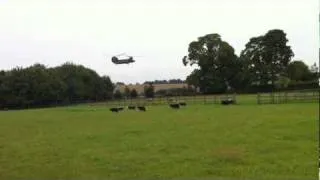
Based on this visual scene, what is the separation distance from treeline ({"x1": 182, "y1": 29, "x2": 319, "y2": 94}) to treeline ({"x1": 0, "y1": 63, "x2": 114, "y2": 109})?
2057 centimetres

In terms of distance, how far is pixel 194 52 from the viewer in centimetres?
10856

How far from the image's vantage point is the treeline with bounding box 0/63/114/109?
101 metres

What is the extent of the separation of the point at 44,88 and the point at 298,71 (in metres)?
46.3

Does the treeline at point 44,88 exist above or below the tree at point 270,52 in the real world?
below

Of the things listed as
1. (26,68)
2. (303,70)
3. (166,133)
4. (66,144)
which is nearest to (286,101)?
(166,133)

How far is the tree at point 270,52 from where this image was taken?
342 ft

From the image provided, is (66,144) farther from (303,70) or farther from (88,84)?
(88,84)

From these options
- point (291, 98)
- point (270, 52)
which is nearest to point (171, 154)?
point (291, 98)

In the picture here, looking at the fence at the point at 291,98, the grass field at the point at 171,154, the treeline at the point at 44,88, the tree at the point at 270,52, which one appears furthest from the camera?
the tree at the point at 270,52

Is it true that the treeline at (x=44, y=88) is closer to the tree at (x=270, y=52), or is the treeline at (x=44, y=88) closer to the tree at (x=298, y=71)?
the tree at (x=270, y=52)

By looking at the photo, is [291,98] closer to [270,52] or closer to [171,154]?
[171,154]

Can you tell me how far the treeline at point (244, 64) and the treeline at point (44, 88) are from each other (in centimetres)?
2057

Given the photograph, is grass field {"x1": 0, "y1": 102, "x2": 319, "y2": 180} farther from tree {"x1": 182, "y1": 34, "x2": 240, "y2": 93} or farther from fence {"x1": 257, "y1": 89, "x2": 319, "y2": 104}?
tree {"x1": 182, "y1": 34, "x2": 240, "y2": 93}

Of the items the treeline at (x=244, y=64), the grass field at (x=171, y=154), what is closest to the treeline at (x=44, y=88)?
the treeline at (x=244, y=64)
